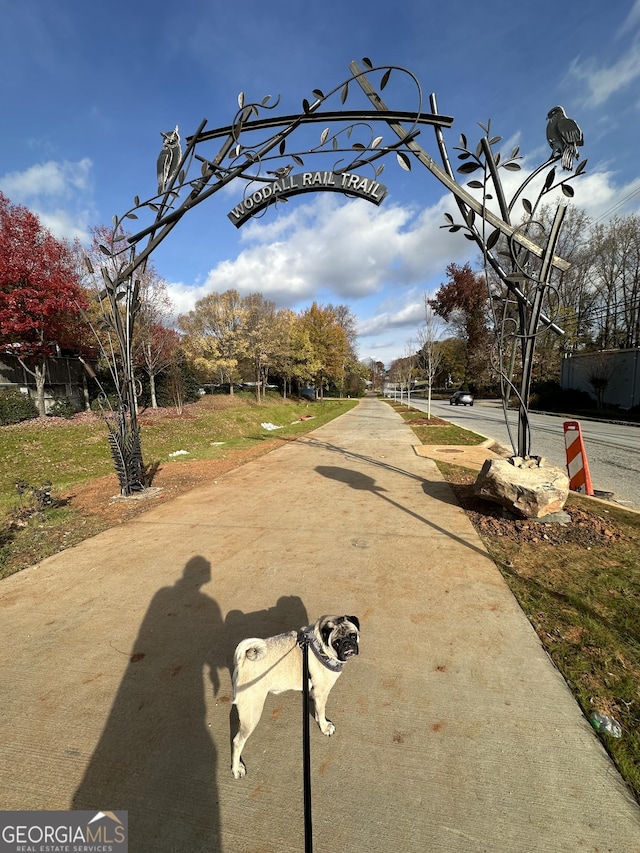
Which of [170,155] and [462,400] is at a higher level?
[170,155]

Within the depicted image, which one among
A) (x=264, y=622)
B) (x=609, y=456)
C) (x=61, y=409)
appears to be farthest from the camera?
(x=61, y=409)

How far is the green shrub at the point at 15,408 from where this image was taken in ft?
43.5

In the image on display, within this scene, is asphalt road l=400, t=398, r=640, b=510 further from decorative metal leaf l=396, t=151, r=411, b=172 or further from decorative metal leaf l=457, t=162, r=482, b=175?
decorative metal leaf l=396, t=151, r=411, b=172

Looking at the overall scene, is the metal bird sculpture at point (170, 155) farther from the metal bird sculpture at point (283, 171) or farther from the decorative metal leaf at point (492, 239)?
the decorative metal leaf at point (492, 239)

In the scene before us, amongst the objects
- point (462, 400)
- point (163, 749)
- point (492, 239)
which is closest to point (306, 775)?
point (163, 749)

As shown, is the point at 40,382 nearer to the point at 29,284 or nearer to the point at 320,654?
the point at 29,284

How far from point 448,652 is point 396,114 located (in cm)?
595

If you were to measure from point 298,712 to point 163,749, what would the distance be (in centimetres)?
71

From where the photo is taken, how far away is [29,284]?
Result: 1280 cm

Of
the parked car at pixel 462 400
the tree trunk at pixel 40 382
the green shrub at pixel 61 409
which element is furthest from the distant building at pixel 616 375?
the tree trunk at pixel 40 382

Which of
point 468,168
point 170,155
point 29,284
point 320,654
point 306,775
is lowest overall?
point 306,775

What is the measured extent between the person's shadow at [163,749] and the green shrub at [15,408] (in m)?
15.0

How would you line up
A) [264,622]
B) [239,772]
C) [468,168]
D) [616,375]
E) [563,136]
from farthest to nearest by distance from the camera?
1. [616,375]
2. [468,168]
3. [563,136]
4. [264,622]
5. [239,772]

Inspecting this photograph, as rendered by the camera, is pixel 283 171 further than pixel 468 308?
No
